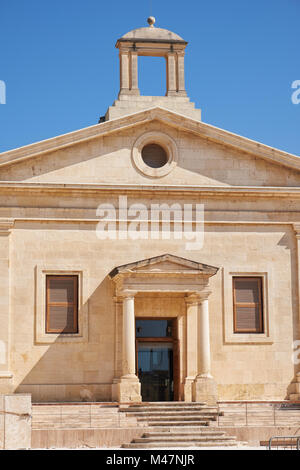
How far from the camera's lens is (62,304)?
33500 mm

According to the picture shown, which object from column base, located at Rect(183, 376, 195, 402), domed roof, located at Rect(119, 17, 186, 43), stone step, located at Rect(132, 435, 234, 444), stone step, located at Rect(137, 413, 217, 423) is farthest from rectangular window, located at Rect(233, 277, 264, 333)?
domed roof, located at Rect(119, 17, 186, 43)

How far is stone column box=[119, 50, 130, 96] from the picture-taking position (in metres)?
36.7

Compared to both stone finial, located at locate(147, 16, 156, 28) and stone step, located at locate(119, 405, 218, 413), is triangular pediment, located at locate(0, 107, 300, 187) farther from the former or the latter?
stone step, located at locate(119, 405, 218, 413)

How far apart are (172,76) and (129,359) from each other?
11.9 metres

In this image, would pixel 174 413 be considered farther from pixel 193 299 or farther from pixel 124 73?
pixel 124 73

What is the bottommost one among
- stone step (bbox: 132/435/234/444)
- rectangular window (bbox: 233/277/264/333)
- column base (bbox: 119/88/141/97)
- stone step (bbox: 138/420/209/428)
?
stone step (bbox: 132/435/234/444)

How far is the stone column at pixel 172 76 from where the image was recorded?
37.1m

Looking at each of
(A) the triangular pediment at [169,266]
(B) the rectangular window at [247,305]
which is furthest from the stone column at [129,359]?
(B) the rectangular window at [247,305]

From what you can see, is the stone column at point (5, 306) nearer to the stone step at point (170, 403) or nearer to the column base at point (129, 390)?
the column base at point (129, 390)

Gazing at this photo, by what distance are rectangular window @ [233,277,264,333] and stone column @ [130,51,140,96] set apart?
8566mm

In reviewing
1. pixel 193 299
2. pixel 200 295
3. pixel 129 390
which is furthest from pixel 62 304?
pixel 200 295

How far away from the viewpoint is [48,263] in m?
33.6

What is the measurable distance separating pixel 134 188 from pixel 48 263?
414cm
